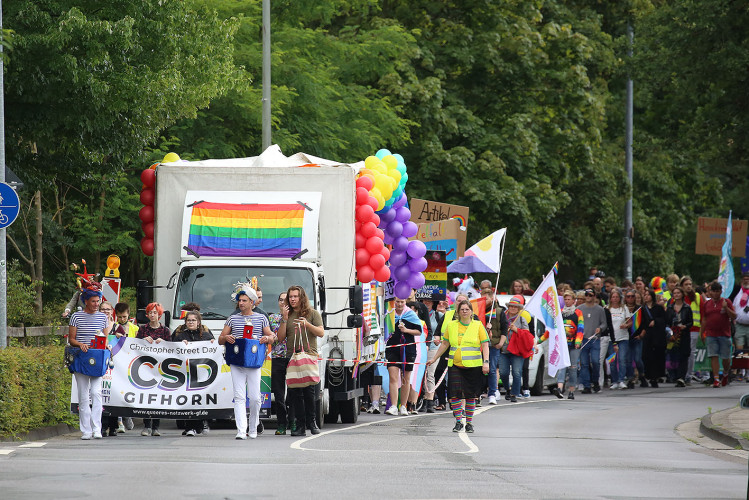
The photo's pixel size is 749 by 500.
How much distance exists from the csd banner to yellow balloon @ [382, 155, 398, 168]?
5.46 meters

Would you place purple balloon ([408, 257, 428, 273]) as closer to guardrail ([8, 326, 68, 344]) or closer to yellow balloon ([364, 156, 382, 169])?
yellow balloon ([364, 156, 382, 169])

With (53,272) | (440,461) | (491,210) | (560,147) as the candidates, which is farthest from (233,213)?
(560,147)

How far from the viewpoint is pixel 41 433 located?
1750 cm

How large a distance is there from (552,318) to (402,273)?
163 inches

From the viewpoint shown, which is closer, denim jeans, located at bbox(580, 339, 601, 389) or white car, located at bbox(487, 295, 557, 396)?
white car, located at bbox(487, 295, 557, 396)

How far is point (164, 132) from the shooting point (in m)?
31.1

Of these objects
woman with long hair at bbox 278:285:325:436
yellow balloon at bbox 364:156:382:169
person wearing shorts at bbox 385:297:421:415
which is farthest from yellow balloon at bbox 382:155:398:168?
woman with long hair at bbox 278:285:325:436

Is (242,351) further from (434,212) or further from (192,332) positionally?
(434,212)

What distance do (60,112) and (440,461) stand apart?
32.7 ft

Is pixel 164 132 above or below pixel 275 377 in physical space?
above

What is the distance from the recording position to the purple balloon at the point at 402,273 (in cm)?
2228

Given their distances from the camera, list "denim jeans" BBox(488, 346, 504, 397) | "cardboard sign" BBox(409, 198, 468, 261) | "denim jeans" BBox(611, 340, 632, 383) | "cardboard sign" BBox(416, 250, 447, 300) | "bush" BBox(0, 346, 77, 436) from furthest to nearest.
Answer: "denim jeans" BBox(611, 340, 632, 383), "cardboard sign" BBox(409, 198, 468, 261), "cardboard sign" BBox(416, 250, 447, 300), "denim jeans" BBox(488, 346, 504, 397), "bush" BBox(0, 346, 77, 436)

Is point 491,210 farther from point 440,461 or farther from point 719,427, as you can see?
point 440,461

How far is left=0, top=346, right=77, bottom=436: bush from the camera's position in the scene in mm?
16234
